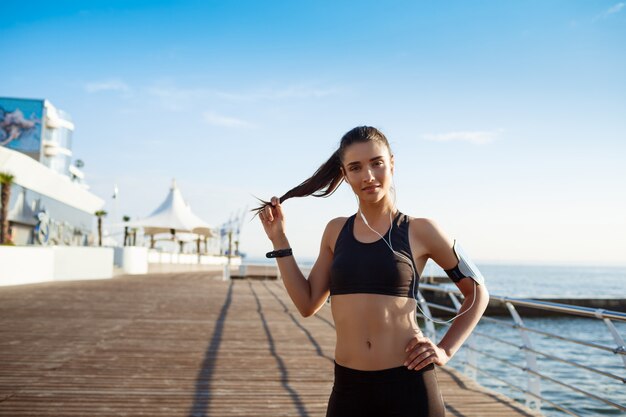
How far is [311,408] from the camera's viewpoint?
4184 millimetres

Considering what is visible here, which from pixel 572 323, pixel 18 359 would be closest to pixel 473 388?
pixel 18 359

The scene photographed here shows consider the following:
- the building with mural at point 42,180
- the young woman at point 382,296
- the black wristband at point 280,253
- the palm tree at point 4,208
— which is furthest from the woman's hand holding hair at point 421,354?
the building with mural at point 42,180

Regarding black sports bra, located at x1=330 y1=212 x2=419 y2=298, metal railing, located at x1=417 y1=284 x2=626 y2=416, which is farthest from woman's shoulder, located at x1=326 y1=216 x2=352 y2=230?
metal railing, located at x1=417 y1=284 x2=626 y2=416

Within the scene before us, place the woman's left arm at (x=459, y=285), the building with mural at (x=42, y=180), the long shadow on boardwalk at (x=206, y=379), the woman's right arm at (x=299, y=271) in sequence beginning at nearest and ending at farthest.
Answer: the woman's left arm at (x=459, y=285)
the woman's right arm at (x=299, y=271)
the long shadow on boardwalk at (x=206, y=379)
the building with mural at (x=42, y=180)

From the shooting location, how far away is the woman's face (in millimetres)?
1811

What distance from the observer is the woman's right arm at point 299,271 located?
1.97 metres

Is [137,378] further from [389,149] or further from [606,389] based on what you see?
[606,389]

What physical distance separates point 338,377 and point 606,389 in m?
11.8

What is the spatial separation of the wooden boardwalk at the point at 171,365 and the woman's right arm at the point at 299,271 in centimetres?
233

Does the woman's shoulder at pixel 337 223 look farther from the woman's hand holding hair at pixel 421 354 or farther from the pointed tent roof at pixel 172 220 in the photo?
the pointed tent roof at pixel 172 220

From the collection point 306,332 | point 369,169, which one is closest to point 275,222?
point 369,169

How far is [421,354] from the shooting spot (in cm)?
165

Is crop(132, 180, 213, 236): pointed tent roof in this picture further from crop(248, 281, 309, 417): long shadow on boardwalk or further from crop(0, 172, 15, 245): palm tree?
crop(248, 281, 309, 417): long shadow on boardwalk

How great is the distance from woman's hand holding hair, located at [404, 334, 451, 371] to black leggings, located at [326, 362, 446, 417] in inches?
1.6
